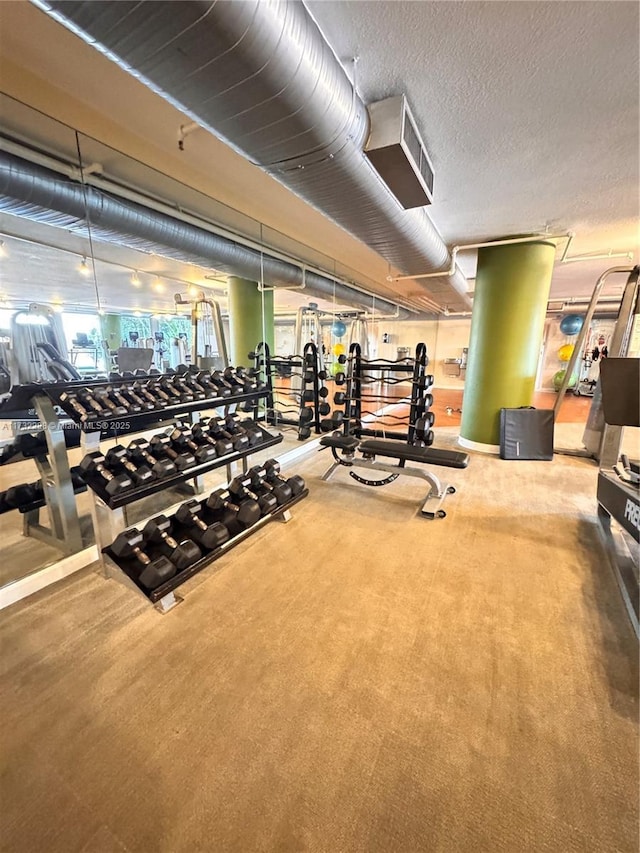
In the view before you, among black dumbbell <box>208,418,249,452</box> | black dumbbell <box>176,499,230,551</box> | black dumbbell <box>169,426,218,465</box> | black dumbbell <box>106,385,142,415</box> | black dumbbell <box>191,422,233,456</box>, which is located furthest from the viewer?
black dumbbell <box>208,418,249,452</box>

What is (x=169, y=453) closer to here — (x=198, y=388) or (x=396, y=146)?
(x=198, y=388)

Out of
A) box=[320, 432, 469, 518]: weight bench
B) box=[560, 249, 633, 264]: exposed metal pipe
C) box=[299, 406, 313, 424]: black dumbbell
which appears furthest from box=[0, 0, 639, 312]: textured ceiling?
box=[299, 406, 313, 424]: black dumbbell

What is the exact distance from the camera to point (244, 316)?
163 inches

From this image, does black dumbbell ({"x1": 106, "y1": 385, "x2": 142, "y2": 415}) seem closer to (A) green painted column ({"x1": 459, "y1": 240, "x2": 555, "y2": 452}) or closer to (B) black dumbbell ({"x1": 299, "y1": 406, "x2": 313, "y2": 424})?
(B) black dumbbell ({"x1": 299, "y1": 406, "x2": 313, "y2": 424})

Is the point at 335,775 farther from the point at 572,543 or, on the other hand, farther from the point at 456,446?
the point at 456,446

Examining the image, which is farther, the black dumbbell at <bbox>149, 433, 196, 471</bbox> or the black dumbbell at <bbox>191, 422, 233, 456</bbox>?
the black dumbbell at <bbox>191, 422, 233, 456</bbox>

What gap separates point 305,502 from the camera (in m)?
3.03

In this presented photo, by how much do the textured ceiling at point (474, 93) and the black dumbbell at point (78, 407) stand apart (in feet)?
5.11

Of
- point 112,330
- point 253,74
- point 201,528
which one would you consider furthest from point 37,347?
point 253,74

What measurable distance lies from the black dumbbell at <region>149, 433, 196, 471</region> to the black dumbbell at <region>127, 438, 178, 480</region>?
0.16 ft

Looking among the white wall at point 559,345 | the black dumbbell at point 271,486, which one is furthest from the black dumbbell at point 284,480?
the white wall at point 559,345

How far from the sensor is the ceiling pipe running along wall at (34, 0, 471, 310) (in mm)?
963

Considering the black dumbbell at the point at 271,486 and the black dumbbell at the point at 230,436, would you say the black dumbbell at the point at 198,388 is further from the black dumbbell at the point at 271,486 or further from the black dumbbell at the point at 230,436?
the black dumbbell at the point at 271,486

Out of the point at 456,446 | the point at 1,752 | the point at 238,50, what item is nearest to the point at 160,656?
the point at 1,752
